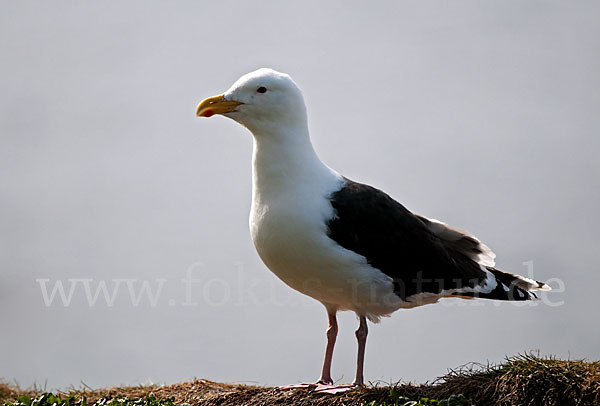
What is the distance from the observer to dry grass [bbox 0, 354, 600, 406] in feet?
23.6

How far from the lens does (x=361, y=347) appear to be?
844 cm

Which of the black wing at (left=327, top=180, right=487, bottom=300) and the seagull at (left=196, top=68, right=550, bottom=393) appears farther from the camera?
the black wing at (left=327, top=180, right=487, bottom=300)

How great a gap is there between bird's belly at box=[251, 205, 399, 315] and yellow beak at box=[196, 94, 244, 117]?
114 cm

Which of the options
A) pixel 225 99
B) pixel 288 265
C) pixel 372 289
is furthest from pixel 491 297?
pixel 225 99

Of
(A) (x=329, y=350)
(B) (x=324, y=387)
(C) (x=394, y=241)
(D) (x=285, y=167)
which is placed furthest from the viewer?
(A) (x=329, y=350)

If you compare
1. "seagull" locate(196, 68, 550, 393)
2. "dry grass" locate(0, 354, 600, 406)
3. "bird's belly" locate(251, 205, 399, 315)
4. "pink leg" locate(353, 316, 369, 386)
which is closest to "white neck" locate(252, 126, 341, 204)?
"seagull" locate(196, 68, 550, 393)

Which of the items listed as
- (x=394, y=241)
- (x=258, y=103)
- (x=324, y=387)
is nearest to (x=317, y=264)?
(x=394, y=241)

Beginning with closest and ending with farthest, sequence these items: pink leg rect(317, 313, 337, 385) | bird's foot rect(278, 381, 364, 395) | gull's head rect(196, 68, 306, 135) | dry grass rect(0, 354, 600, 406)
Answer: dry grass rect(0, 354, 600, 406) < bird's foot rect(278, 381, 364, 395) < gull's head rect(196, 68, 306, 135) < pink leg rect(317, 313, 337, 385)

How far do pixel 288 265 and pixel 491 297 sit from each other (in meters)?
2.61

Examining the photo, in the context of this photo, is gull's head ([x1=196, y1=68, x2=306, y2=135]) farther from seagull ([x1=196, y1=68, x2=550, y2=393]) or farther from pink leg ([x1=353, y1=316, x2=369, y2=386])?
pink leg ([x1=353, y1=316, x2=369, y2=386])

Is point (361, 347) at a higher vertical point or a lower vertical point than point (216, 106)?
lower

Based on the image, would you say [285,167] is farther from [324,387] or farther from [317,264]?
[324,387]

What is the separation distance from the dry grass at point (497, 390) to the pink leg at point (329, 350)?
632mm

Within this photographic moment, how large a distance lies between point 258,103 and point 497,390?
359 centimetres
